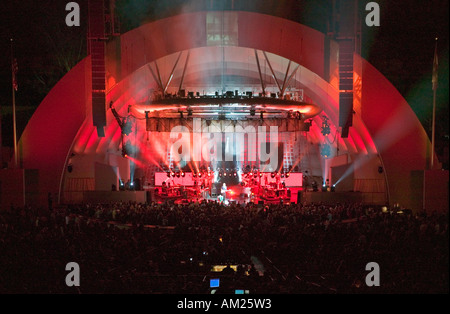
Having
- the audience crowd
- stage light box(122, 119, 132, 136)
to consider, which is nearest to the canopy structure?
stage light box(122, 119, 132, 136)

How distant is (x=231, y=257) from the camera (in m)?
9.15

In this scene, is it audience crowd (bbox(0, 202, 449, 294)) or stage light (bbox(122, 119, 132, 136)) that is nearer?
audience crowd (bbox(0, 202, 449, 294))

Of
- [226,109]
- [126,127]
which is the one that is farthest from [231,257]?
[126,127]

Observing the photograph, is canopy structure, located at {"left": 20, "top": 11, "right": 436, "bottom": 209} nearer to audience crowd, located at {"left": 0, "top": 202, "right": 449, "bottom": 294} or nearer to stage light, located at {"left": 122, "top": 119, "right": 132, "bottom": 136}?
stage light, located at {"left": 122, "top": 119, "right": 132, "bottom": 136}

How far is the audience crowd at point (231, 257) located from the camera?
741 cm

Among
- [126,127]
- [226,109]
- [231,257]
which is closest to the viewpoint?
[231,257]

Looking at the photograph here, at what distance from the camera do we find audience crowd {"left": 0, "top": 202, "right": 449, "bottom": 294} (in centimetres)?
741

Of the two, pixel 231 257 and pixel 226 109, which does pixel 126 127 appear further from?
pixel 231 257

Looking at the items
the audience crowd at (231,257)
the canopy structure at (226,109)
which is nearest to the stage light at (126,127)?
the canopy structure at (226,109)

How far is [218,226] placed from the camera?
12.2 meters

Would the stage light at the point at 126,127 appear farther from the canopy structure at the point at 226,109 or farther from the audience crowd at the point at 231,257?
the audience crowd at the point at 231,257

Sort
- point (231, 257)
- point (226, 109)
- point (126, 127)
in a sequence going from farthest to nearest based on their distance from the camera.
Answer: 1. point (126, 127)
2. point (226, 109)
3. point (231, 257)

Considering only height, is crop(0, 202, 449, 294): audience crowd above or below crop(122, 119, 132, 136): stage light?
below
